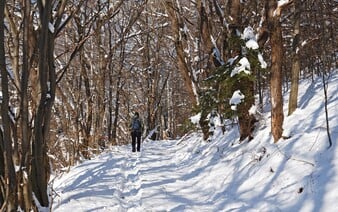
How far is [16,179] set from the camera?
15.9ft

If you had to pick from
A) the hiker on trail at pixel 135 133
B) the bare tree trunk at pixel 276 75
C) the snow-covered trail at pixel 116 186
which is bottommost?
the snow-covered trail at pixel 116 186

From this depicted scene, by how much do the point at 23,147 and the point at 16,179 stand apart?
419mm

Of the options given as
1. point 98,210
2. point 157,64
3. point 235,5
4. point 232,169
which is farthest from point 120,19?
point 98,210

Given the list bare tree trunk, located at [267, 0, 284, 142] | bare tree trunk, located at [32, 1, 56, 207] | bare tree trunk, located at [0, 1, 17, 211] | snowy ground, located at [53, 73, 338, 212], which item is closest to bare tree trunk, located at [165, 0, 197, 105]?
snowy ground, located at [53, 73, 338, 212]

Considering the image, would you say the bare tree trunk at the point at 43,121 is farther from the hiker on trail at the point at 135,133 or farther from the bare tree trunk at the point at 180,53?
the hiker on trail at the point at 135,133

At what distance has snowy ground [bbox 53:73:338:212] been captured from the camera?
6.01m

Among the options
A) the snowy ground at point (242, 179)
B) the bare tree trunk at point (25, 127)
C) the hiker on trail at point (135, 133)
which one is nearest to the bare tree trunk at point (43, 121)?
the bare tree trunk at point (25, 127)

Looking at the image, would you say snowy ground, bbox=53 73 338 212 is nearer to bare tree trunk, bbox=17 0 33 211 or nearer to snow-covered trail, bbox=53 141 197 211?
snow-covered trail, bbox=53 141 197 211

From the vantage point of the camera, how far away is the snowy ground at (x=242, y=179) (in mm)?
6008

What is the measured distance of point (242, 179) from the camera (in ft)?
25.8

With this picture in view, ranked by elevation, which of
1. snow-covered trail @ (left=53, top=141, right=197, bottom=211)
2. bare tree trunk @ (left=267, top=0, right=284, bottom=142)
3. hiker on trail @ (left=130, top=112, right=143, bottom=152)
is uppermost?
bare tree trunk @ (left=267, top=0, right=284, bottom=142)

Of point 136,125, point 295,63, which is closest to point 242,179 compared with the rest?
point 295,63

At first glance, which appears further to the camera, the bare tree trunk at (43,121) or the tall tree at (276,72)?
the tall tree at (276,72)

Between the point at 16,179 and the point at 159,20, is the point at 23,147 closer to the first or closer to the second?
the point at 16,179
